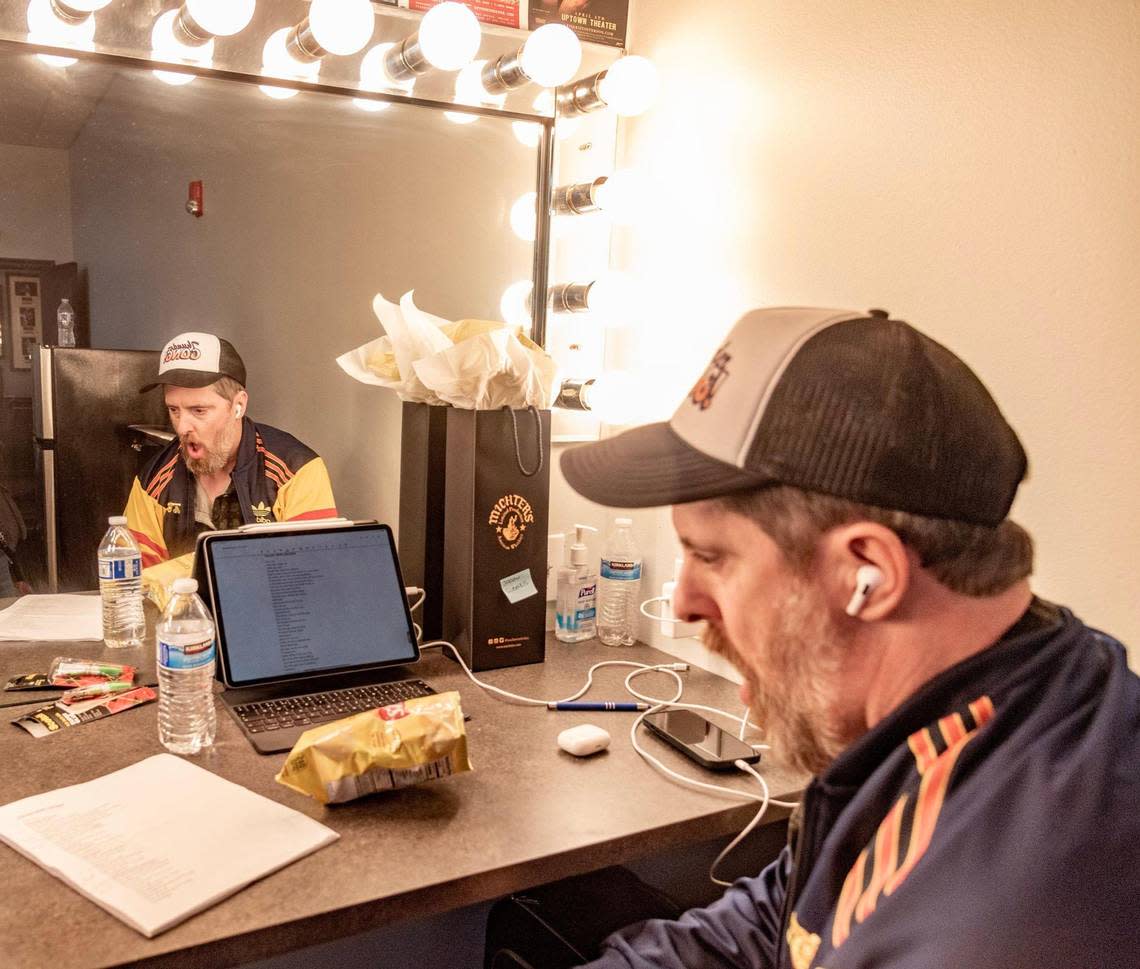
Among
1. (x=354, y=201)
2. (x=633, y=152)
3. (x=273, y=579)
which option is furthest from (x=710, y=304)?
(x=273, y=579)

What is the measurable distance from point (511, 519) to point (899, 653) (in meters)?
0.84

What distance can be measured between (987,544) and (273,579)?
957 mm

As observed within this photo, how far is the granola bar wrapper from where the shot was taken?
3.32 ft

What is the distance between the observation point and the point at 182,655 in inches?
43.7

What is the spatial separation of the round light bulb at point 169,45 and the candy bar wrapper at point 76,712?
0.90 metres

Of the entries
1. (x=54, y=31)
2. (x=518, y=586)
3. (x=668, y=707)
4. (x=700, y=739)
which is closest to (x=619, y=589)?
(x=518, y=586)

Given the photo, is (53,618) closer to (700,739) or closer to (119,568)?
(119,568)

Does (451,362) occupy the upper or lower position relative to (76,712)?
upper

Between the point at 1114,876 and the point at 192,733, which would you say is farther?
the point at 192,733

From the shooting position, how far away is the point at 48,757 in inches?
43.4

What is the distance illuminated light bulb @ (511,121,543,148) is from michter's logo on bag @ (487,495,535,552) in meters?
0.66

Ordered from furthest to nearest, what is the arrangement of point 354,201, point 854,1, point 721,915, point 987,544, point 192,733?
point 354,201 → point 854,1 → point 192,733 → point 721,915 → point 987,544

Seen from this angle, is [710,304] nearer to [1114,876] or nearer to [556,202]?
[556,202]

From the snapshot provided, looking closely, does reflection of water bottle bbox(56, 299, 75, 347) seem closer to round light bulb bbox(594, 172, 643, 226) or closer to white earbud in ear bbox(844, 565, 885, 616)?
round light bulb bbox(594, 172, 643, 226)
